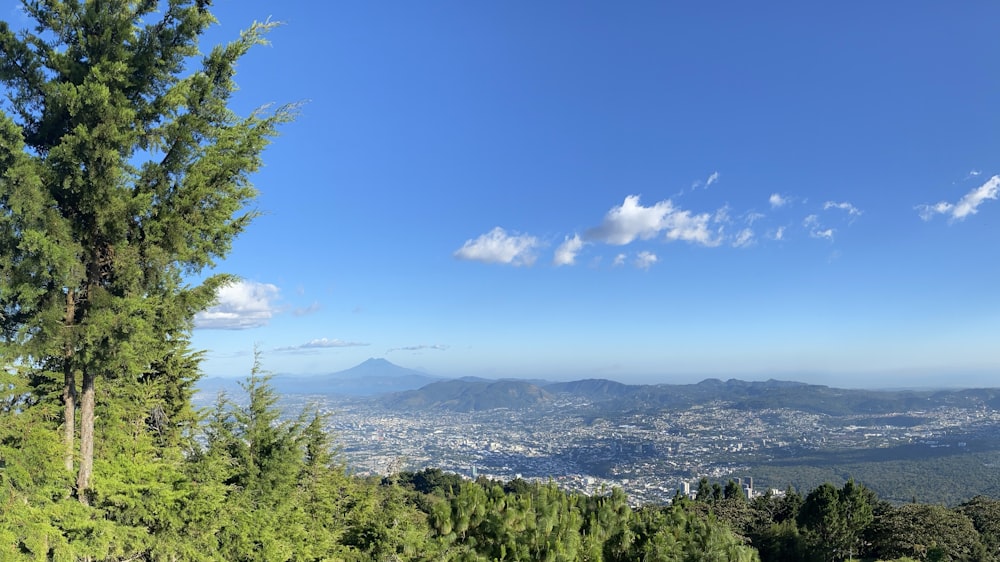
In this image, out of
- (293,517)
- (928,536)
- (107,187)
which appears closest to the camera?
(107,187)

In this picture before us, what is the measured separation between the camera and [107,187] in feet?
21.0

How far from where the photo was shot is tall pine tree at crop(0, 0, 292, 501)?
6.16 m

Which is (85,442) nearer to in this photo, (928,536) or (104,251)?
(104,251)

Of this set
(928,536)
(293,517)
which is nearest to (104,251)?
(293,517)

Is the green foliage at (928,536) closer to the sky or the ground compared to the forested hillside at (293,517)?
closer to the ground

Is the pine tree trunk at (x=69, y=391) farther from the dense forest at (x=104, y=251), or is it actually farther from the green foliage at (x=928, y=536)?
the green foliage at (x=928, y=536)

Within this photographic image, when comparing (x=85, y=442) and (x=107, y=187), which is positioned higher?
(x=107, y=187)

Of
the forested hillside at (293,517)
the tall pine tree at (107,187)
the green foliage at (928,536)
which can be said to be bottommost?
the green foliage at (928,536)

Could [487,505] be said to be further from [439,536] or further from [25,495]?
[25,495]

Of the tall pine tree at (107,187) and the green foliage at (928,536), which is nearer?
the tall pine tree at (107,187)

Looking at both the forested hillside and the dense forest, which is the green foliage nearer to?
the forested hillside

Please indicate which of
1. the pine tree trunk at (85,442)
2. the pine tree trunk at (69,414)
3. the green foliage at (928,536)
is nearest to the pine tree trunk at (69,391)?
the pine tree trunk at (69,414)

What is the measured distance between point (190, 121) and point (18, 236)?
2.39 metres

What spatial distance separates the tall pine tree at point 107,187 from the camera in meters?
6.16
